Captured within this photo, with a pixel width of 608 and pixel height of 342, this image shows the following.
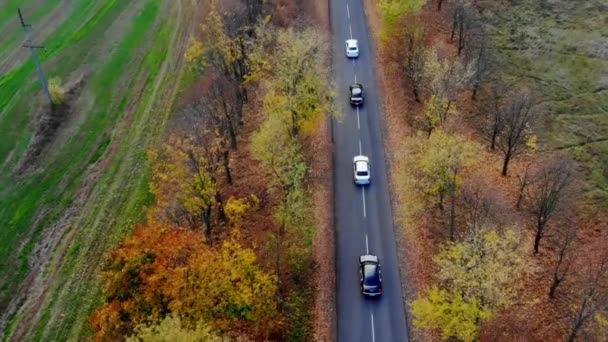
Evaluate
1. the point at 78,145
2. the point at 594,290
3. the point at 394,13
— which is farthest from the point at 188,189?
the point at 394,13

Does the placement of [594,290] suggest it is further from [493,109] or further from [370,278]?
[493,109]

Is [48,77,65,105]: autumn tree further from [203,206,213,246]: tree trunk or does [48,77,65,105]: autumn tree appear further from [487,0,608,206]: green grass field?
[487,0,608,206]: green grass field

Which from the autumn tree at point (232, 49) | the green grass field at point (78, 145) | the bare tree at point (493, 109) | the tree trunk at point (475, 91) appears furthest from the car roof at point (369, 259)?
the tree trunk at point (475, 91)

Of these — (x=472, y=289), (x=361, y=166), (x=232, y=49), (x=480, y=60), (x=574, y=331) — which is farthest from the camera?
(x=480, y=60)

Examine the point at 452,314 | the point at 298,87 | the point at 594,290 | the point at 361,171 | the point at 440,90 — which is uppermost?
the point at 298,87

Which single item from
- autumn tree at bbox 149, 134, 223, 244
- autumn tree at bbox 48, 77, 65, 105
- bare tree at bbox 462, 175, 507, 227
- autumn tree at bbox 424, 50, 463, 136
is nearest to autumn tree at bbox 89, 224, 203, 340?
autumn tree at bbox 149, 134, 223, 244
